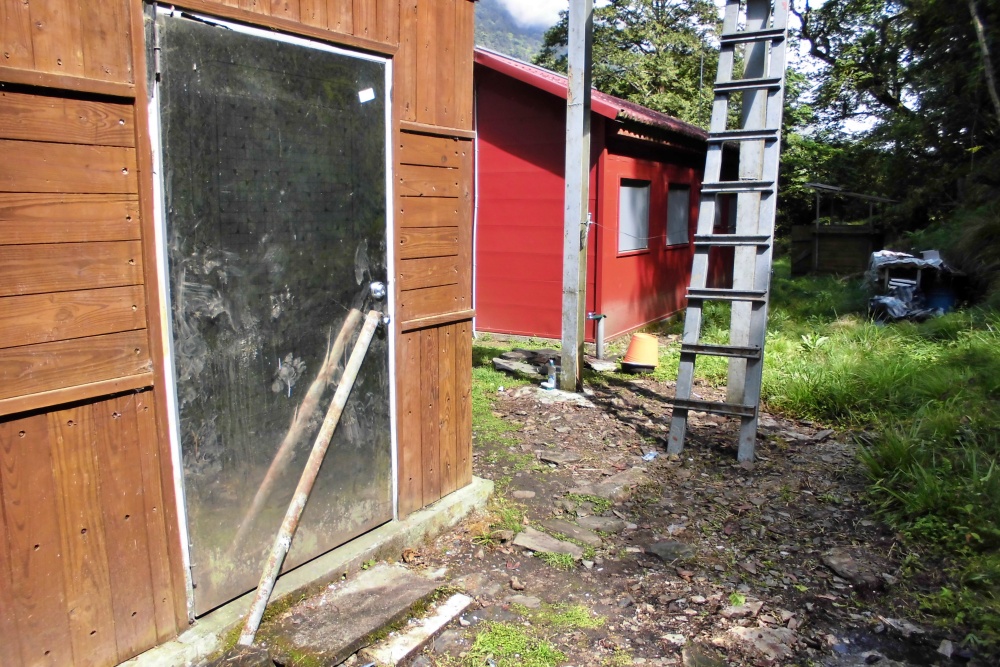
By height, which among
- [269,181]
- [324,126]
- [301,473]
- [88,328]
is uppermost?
[324,126]

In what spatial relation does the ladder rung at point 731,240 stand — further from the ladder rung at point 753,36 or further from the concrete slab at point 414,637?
the concrete slab at point 414,637

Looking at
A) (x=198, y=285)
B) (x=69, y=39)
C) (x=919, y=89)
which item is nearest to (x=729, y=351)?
(x=198, y=285)

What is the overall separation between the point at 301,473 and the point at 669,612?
1.82 metres

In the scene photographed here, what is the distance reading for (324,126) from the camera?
3156 mm

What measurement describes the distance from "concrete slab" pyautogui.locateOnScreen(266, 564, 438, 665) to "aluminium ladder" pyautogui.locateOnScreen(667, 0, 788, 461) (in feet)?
9.18

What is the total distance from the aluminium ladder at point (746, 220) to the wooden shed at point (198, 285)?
98.6 inches

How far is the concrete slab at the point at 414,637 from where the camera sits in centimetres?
294

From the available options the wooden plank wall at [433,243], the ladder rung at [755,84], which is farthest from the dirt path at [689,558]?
the ladder rung at [755,84]

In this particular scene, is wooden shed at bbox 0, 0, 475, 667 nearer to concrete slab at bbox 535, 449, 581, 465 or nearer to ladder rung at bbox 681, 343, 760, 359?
concrete slab at bbox 535, 449, 581, 465

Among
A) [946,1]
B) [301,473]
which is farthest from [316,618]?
[946,1]

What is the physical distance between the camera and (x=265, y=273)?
2971 mm

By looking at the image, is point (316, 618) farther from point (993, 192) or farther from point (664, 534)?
point (993, 192)

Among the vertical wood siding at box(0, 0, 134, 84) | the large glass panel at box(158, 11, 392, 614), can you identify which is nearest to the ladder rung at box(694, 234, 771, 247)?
the large glass panel at box(158, 11, 392, 614)

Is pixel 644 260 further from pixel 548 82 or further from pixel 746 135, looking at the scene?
pixel 746 135
